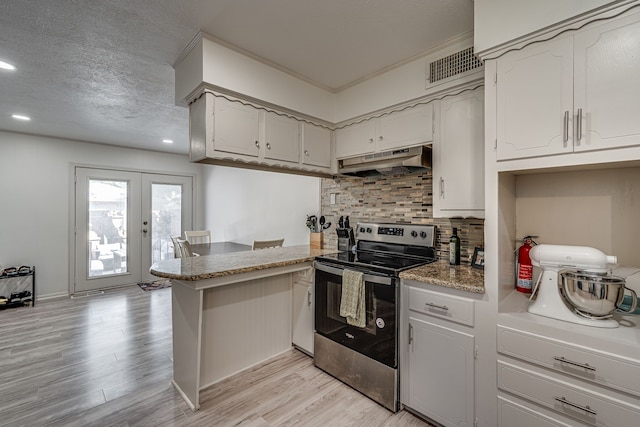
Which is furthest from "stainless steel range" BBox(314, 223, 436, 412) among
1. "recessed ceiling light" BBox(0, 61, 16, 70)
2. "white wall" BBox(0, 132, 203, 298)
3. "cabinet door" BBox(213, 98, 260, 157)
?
"white wall" BBox(0, 132, 203, 298)

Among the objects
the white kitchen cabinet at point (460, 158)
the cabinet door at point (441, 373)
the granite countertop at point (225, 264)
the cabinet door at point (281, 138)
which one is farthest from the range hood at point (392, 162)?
the cabinet door at point (441, 373)

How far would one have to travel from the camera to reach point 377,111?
96.9 inches

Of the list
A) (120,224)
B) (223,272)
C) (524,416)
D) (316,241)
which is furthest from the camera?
(120,224)

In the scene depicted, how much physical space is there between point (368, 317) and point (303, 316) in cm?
80

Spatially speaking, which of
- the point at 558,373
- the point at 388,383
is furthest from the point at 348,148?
the point at 558,373

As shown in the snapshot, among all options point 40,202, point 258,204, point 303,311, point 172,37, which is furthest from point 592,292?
point 40,202

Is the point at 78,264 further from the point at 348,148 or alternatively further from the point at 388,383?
the point at 388,383

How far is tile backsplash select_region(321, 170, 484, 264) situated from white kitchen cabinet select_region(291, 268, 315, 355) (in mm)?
645

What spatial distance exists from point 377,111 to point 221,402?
2.55 metres

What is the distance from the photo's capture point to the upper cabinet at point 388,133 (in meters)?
2.16

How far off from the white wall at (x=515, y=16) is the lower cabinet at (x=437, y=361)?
1425 mm

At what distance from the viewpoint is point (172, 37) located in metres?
1.91

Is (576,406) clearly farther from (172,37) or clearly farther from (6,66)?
(6,66)

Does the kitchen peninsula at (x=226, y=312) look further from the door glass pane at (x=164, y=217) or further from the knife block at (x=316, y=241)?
the door glass pane at (x=164, y=217)
